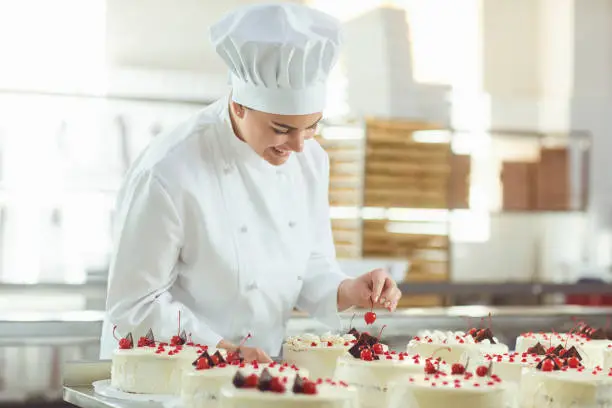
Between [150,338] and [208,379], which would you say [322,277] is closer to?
[150,338]

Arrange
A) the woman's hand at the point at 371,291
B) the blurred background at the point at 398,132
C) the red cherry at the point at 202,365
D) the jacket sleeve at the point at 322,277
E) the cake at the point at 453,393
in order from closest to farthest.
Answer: the cake at the point at 453,393 < the red cherry at the point at 202,365 < the woman's hand at the point at 371,291 < the jacket sleeve at the point at 322,277 < the blurred background at the point at 398,132

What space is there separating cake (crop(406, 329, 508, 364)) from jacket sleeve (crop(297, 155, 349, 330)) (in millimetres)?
385

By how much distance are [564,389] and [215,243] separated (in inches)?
40.1

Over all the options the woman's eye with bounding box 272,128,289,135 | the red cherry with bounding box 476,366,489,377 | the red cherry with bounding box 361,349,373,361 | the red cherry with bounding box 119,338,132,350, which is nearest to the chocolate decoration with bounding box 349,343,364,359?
the red cherry with bounding box 361,349,373,361

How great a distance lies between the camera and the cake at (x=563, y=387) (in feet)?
6.44

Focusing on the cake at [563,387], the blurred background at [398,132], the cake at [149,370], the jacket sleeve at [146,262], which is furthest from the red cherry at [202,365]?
the blurred background at [398,132]

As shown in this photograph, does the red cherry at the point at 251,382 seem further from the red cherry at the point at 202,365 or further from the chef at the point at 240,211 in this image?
the chef at the point at 240,211

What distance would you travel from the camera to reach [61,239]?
6.43 meters

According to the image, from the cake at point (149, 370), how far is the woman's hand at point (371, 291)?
25.3 inches

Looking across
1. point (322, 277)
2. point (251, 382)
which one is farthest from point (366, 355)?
point (322, 277)

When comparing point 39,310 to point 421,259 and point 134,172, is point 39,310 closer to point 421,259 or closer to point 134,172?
point 421,259

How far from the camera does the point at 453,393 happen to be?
179 cm

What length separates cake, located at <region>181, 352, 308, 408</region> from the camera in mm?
1865

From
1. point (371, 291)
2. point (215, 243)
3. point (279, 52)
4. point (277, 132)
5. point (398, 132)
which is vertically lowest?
point (371, 291)
